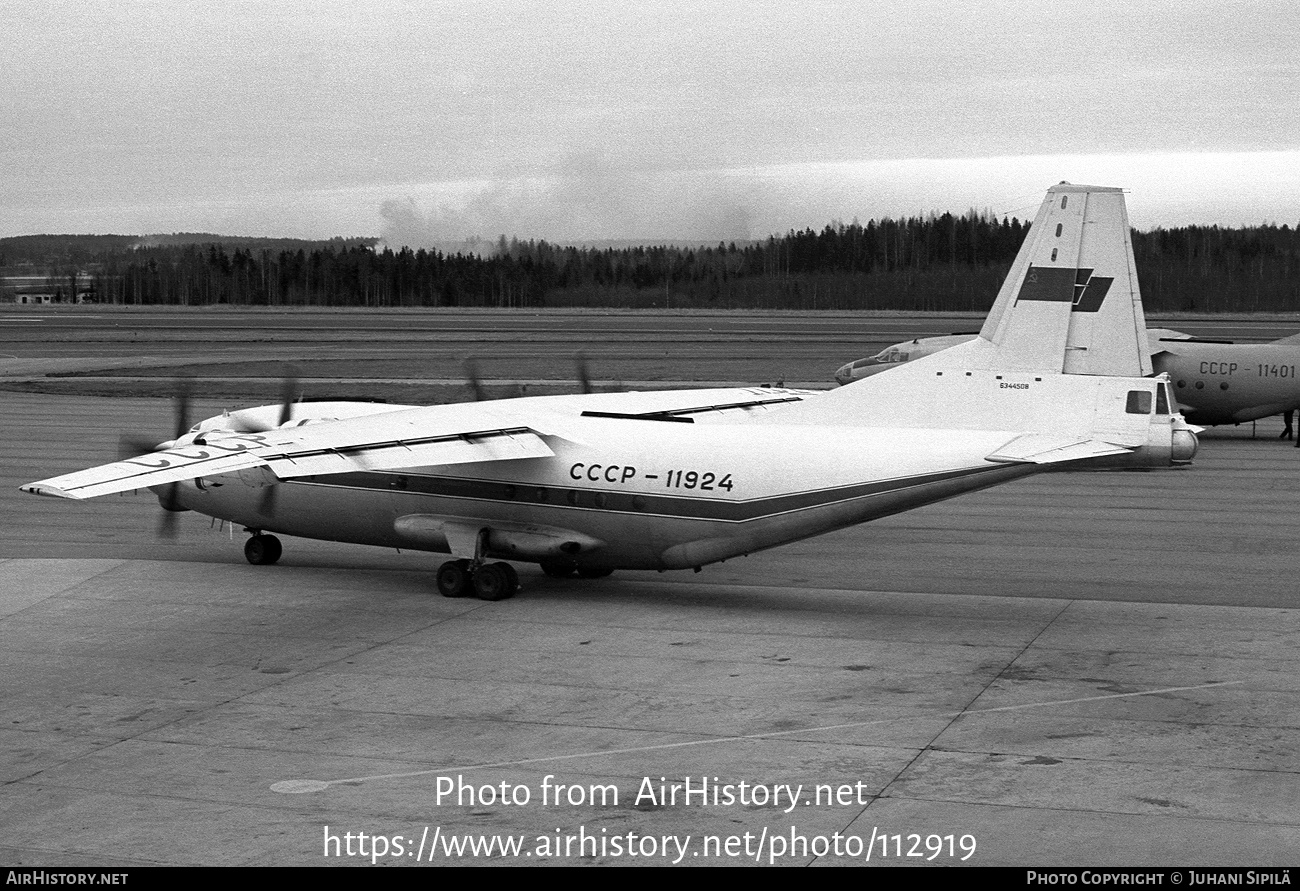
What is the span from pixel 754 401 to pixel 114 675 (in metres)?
15.2

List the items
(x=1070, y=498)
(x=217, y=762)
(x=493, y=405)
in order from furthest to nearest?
1. (x=1070, y=498)
2. (x=493, y=405)
3. (x=217, y=762)

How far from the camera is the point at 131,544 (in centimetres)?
3164

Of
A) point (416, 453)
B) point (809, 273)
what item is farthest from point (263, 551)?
point (809, 273)

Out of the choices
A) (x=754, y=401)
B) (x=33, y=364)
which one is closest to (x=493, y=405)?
(x=754, y=401)

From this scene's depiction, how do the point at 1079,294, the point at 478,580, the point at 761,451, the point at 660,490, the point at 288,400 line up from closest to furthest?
the point at 1079,294 < the point at 761,451 < the point at 660,490 < the point at 478,580 < the point at 288,400

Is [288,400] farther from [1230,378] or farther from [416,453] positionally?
[1230,378]

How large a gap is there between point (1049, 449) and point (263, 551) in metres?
16.2

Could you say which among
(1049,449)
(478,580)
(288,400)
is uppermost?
(1049,449)

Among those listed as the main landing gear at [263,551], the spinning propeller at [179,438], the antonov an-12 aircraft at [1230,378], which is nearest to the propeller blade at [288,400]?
the spinning propeller at [179,438]

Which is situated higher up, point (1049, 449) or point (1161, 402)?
point (1161, 402)

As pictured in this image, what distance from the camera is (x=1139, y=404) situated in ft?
74.6

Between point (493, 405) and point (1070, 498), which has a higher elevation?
point (493, 405)

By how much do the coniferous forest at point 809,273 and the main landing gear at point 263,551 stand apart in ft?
382

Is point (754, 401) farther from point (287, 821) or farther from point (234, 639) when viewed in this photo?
point (287, 821)
